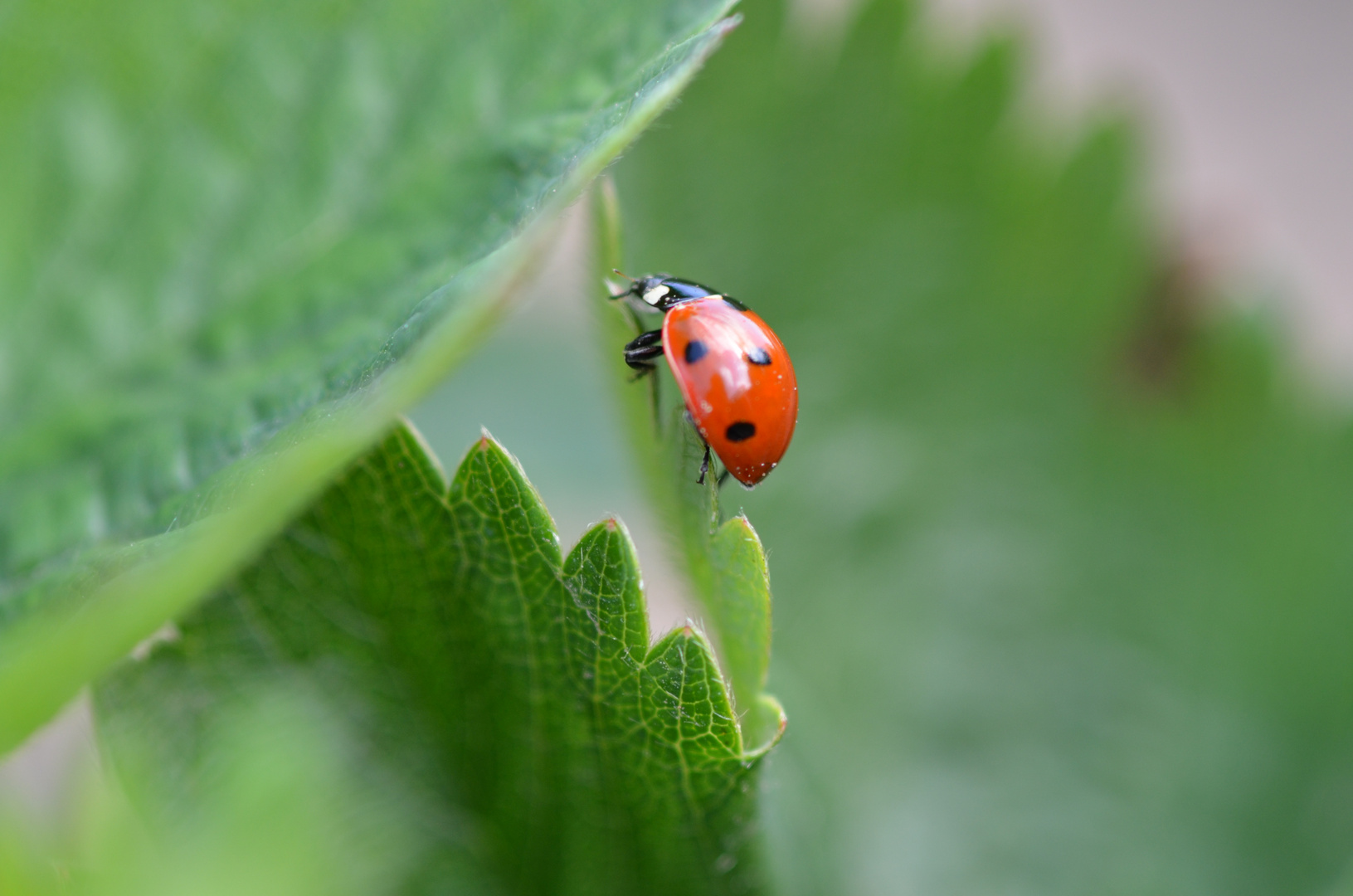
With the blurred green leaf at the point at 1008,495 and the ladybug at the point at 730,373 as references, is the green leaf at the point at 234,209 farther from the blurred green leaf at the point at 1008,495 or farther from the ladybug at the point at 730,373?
the blurred green leaf at the point at 1008,495

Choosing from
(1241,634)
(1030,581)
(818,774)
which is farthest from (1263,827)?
(818,774)

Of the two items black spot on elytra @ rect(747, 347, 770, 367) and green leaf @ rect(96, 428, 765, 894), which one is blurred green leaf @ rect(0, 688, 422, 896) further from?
black spot on elytra @ rect(747, 347, 770, 367)

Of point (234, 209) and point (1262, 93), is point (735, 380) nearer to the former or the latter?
point (234, 209)

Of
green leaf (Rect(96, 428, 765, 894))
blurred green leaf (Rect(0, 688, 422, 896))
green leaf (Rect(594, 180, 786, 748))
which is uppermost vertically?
green leaf (Rect(594, 180, 786, 748))

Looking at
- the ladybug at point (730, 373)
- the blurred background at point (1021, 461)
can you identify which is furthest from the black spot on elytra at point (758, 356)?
the blurred background at point (1021, 461)

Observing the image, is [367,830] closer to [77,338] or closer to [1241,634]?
[77,338]

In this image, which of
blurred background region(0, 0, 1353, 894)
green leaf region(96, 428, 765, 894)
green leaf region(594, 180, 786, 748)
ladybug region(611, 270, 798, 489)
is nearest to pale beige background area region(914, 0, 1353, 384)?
blurred background region(0, 0, 1353, 894)
